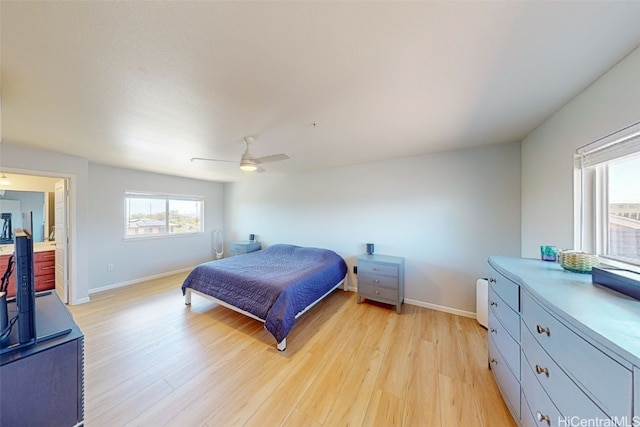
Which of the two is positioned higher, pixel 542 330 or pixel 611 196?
pixel 611 196

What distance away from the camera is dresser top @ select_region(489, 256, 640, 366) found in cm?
71

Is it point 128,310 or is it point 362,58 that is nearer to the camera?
point 362,58

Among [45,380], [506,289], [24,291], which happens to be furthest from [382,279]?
[24,291]

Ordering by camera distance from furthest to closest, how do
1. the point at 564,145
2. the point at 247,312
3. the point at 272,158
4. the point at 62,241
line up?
the point at 62,241, the point at 247,312, the point at 272,158, the point at 564,145

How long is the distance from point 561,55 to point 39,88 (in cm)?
336

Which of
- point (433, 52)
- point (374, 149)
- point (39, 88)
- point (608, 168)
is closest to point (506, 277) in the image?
Answer: point (608, 168)

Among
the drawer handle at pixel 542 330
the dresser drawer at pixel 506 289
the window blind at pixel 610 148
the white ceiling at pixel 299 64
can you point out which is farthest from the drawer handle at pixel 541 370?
the white ceiling at pixel 299 64

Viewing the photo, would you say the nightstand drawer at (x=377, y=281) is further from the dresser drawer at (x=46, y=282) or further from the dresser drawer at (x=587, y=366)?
the dresser drawer at (x=46, y=282)

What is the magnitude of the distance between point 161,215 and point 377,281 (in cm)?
479

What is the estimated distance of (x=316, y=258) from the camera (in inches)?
141

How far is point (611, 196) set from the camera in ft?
4.80

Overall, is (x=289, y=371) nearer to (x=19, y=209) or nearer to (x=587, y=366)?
(x=587, y=366)

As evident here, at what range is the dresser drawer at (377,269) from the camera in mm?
3040

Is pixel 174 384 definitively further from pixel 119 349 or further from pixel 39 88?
pixel 39 88
